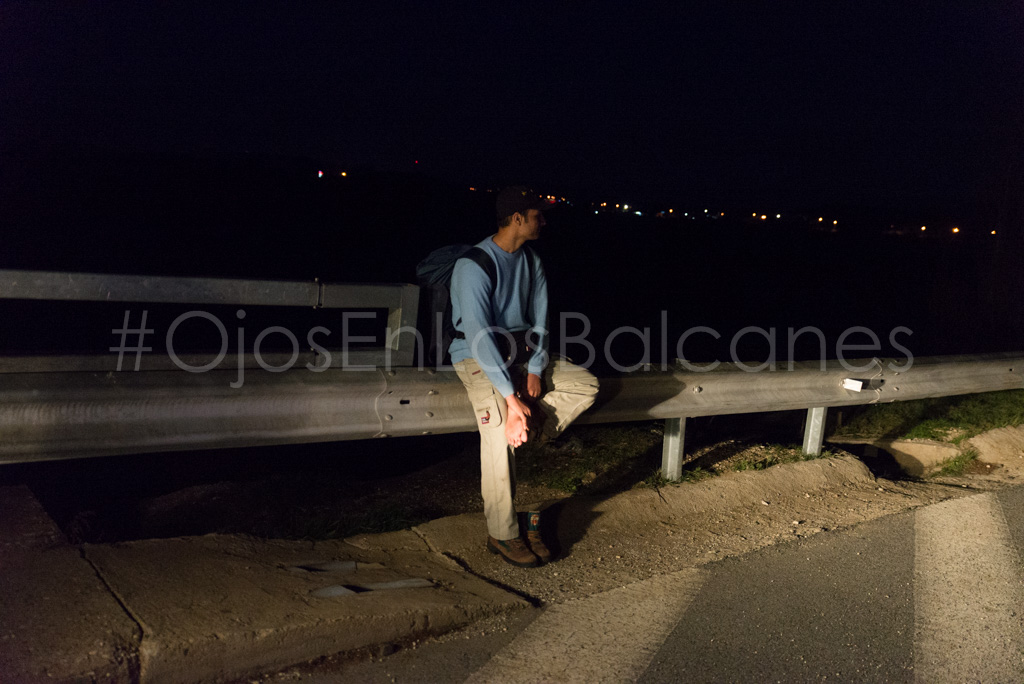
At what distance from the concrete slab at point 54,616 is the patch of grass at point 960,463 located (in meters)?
5.86

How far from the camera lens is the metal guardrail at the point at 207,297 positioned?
3625mm

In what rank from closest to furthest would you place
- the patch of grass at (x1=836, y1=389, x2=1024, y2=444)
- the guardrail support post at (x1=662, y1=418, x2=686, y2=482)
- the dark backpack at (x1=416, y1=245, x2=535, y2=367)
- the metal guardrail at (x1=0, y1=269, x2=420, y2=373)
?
the metal guardrail at (x1=0, y1=269, x2=420, y2=373)
the dark backpack at (x1=416, y1=245, x2=535, y2=367)
the guardrail support post at (x1=662, y1=418, x2=686, y2=482)
the patch of grass at (x1=836, y1=389, x2=1024, y2=444)

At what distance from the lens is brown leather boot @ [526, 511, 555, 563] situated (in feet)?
14.3

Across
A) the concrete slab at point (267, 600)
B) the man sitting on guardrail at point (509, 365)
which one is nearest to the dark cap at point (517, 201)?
the man sitting on guardrail at point (509, 365)

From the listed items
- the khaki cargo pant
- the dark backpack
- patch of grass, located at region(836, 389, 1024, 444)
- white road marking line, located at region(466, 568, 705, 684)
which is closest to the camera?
white road marking line, located at region(466, 568, 705, 684)

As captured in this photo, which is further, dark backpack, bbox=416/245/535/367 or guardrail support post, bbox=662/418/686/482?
guardrail support post, bbox=662/418/686/482

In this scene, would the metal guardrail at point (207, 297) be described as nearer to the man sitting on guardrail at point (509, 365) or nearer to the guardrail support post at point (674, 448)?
the man sitting on guardrail at point (509, 365)

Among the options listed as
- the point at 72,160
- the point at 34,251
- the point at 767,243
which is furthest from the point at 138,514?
the point at 767,243

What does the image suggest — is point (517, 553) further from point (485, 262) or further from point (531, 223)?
point (531, 223)

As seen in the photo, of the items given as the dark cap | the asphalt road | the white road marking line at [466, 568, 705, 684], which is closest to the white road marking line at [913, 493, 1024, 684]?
the asphalt road

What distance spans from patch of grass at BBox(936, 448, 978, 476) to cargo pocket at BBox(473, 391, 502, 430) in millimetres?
4111

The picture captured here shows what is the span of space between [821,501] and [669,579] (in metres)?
1.76

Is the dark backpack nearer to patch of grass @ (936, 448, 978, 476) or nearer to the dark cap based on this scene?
the dark cap

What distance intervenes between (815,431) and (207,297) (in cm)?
429
